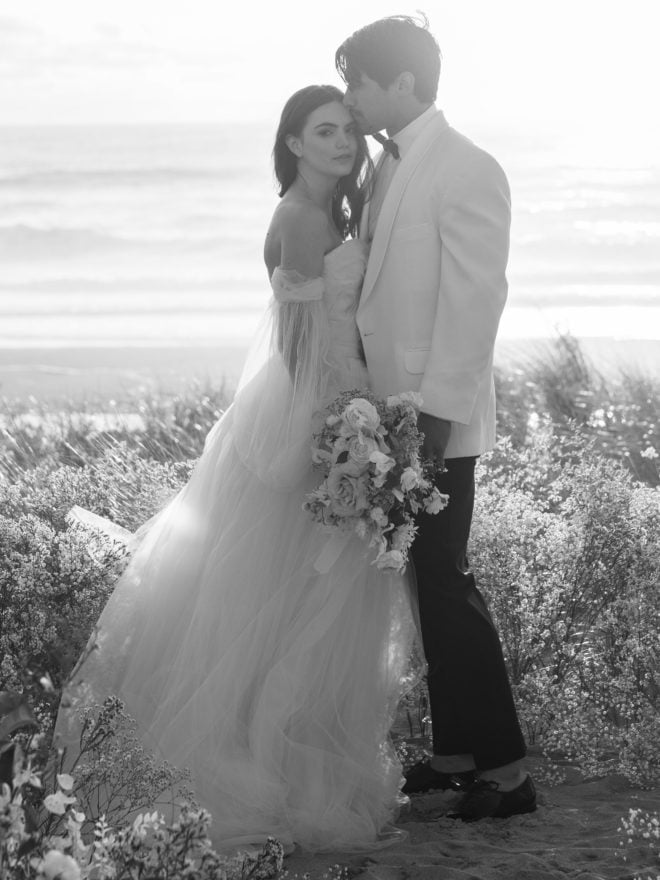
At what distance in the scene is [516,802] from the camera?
14.0 ft

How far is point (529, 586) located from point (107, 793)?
2093mm

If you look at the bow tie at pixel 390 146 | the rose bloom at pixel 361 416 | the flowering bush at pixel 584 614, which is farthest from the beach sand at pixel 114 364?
the rose bloom at pixel 361 416

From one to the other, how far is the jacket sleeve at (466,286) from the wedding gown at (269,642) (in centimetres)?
42

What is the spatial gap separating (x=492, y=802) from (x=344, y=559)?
3.44 ft

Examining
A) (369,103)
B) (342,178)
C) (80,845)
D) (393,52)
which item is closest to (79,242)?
(342,178)

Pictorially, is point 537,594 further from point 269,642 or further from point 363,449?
point 363,449

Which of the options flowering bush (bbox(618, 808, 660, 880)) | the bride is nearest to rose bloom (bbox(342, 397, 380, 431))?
the bride

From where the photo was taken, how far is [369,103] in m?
4.39

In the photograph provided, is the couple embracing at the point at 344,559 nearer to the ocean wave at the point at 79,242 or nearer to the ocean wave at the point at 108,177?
the ocean wave at the point at 79,242

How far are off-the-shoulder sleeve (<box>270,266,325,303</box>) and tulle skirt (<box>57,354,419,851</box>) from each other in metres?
0.61

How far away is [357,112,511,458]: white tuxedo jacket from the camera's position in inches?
162

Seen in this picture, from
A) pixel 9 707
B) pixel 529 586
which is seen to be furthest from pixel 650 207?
pixel 9 707

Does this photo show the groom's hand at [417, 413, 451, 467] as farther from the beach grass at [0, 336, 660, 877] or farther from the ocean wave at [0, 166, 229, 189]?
the ocean wave at [0, 166, 229, 189]

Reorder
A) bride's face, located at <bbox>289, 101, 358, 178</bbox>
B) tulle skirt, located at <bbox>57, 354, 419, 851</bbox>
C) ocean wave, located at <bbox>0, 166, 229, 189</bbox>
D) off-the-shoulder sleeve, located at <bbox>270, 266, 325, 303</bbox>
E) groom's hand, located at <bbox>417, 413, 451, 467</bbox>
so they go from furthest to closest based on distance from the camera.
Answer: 1. ocean wave, located at <bbox>0, 166, 229, 189</bbox>
2. bride's face, located at <bbox>289, 101, 358, 178</bbox>
3. off-the-shoulder sleeve, located at <bbox>270, 266, 325, 303</bbox>
4. groom's hand, located at <bbox>417, 413, 451, 467</bbox>
5. tulle skirt, located at <bbox>57, 354, 419, 851</bbox>
